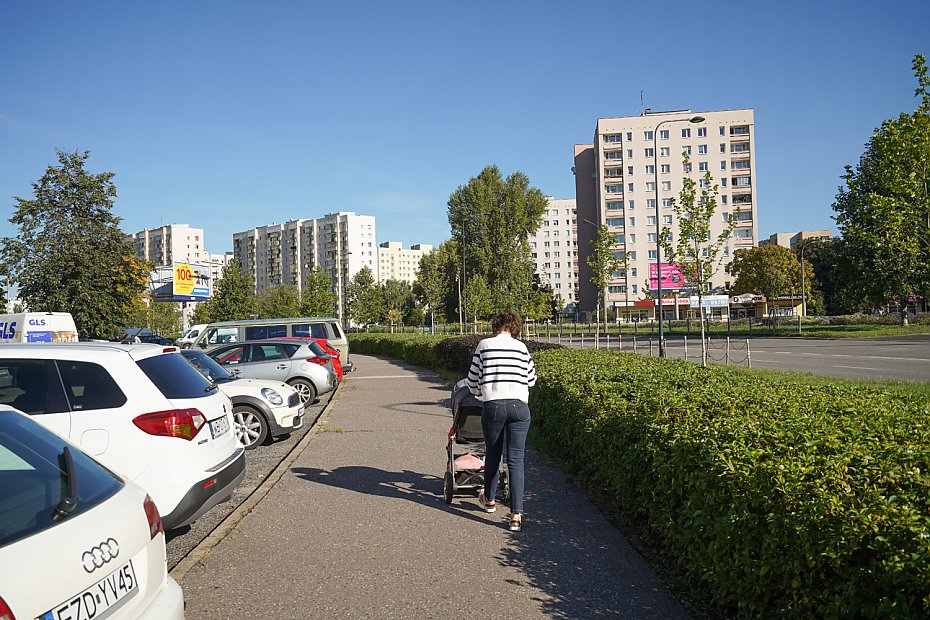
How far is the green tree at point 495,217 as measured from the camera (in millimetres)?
63188

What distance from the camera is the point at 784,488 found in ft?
10.9

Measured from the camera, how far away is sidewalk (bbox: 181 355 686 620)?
4.13 metres

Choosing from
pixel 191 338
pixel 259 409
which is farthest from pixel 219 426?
pixel 191 338

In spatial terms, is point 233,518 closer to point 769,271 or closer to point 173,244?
point 769,271

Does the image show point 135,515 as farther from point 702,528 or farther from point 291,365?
point 291,365

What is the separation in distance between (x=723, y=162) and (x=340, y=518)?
8017 centimetres

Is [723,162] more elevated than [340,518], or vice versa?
[723,162]

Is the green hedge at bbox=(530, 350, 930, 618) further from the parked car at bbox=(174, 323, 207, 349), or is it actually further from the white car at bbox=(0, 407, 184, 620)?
the parked car at bbox=(174, 323, 207, 349)

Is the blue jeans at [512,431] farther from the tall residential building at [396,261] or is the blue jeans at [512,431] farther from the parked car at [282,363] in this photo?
the tall residential building at [396,261]

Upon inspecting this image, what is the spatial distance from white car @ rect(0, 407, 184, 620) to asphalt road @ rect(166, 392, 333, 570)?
227 cm

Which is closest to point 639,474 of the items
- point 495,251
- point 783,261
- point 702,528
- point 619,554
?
point 619,554

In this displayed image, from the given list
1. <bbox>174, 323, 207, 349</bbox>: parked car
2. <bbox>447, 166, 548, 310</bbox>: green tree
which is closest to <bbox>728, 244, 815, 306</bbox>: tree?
<bbox>447, 166, 548, 310</bbox>: green tree

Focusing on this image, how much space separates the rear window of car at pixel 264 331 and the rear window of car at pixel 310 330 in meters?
0.34

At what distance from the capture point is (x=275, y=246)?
15462 centimetres
